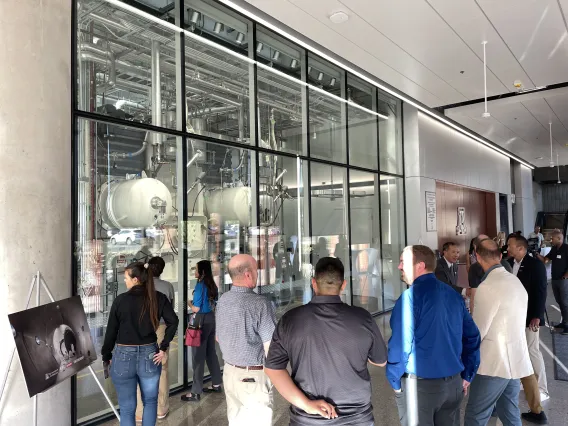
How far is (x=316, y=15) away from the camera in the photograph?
4.62m

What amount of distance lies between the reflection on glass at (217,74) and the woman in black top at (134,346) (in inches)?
86.7

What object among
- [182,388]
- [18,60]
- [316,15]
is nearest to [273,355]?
[18,60]

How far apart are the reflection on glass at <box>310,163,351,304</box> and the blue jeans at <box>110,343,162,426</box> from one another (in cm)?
371

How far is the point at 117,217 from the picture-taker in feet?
13.1

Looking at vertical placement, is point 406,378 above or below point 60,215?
below

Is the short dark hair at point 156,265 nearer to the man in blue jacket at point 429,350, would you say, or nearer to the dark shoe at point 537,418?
the man in blue jacket at point 429,350

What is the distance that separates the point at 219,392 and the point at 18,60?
3.35 meters

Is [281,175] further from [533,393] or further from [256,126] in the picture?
[533,393]

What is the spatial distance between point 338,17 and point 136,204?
285 cm

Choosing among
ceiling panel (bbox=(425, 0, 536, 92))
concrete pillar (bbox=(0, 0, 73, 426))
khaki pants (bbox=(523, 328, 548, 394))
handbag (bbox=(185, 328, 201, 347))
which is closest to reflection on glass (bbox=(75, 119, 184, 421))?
Result: concrete pillar (bbox=(0, 0, 73, 426))

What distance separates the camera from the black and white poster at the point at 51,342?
2.32 metres

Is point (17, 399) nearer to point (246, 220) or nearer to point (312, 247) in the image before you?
point (246, 220)

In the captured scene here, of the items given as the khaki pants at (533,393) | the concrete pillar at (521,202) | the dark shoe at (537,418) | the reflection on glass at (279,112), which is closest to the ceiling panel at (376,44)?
the reflection on glass at (279,112)

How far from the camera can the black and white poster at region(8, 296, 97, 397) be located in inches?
91.4
